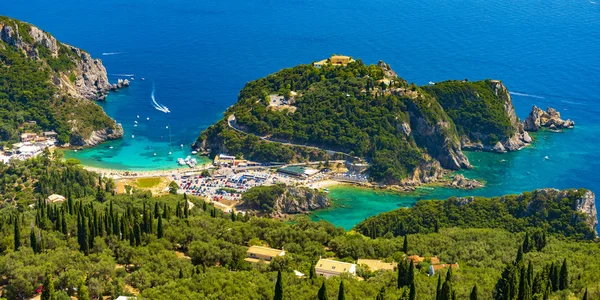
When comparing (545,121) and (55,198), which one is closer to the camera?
(55,198)

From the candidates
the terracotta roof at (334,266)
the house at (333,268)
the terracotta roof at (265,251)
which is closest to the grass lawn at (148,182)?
the terracotta roof at (265,251)

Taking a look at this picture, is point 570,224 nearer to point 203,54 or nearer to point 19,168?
point 19,168

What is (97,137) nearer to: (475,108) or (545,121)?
(475,108)

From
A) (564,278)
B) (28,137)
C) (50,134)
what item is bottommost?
(564,278)

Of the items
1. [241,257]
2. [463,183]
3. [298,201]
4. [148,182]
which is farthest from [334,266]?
[463,183]

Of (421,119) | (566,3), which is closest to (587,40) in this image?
(566,3)

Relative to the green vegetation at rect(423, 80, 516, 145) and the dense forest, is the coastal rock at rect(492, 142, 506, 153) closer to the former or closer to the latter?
the green vegetation at rect(423, 80, 516, 145)

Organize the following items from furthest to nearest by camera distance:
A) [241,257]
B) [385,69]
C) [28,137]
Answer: [385,69] → [28,137] → [241,257]
